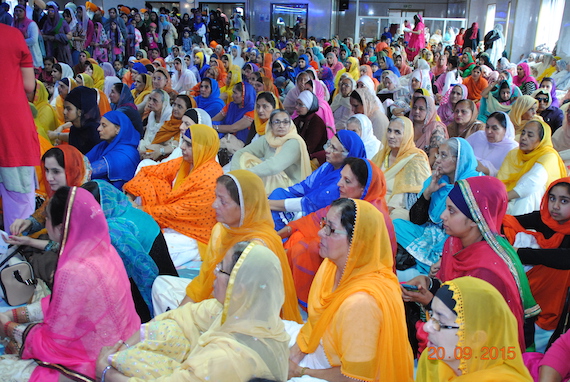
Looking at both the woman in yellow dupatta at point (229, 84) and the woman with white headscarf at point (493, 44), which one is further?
the woman with white headscarf at point (493, 44)

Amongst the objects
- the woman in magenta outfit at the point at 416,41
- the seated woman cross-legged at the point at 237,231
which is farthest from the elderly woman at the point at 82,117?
the woman in magenta outfit at the point at 416,41

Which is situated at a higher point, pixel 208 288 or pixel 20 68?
pixel 20 68

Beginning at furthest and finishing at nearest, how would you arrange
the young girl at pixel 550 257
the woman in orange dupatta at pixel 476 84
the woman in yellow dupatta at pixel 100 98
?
the woman in orange dupatta at pixel 476 84 → the woman in yellow dupatta at pixel 100 98 → the young girl at pixel 550 257

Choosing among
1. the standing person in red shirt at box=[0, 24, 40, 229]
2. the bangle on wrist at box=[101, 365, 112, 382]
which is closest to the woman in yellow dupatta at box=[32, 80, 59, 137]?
the standing person in red shirt at box=[0, 24, 40, 229]

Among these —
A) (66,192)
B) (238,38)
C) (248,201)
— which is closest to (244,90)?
(248,201)

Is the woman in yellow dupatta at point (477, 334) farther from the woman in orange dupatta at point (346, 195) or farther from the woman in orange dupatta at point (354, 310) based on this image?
the woman in orange dupatta at point (346, 195)

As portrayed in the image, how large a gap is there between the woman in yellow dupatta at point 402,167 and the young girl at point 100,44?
8789 mm

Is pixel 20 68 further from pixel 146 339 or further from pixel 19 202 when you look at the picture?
pixel 146 339

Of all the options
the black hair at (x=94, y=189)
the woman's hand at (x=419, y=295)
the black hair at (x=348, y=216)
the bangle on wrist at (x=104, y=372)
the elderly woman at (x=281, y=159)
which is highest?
the black hair at (x=348, y=216)

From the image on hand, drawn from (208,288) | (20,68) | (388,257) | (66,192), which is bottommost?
(208,288)

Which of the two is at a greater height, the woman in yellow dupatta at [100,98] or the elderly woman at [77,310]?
the woman in yellow dupatta at [100,98]

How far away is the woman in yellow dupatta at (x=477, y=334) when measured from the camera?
4.06ft

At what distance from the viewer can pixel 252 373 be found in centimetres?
136

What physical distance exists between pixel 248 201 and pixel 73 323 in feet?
2.80
